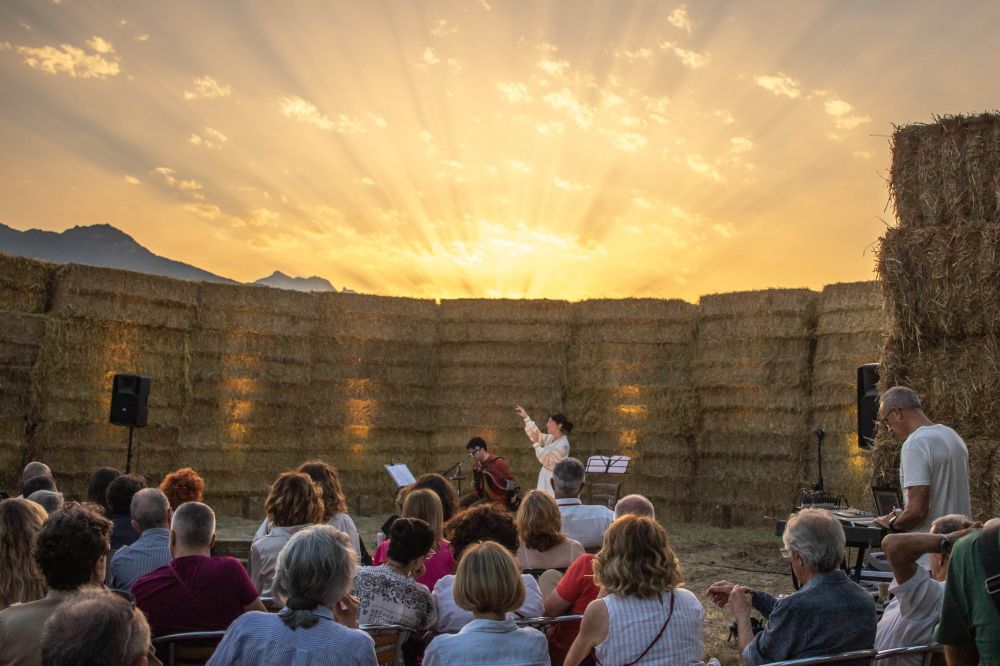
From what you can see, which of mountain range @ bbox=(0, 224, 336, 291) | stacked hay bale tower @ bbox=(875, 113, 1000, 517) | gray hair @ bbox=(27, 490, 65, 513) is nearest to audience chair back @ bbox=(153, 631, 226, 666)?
gray hair @ bbox=(27, 490, 65, 513)

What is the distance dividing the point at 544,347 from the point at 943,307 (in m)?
8.36

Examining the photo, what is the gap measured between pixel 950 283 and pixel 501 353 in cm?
880

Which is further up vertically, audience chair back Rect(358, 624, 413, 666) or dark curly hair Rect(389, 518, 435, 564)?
dark curly hair Rect(389, 518, 435, 564)

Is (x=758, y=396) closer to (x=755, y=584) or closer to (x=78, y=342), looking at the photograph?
(x=755, y=584)

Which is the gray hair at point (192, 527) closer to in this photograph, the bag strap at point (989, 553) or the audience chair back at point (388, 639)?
the audience chair back at point (388, 639)

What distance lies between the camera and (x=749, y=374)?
13.3 metres

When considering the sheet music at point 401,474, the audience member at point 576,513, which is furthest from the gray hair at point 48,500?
the sheet music at point 401,474

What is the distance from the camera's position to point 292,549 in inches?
111

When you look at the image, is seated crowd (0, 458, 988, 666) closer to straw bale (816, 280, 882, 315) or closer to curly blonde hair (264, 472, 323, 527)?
curly blonde hair (264, 472, 323, 527)

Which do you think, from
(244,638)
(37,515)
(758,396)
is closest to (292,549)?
(244,638)

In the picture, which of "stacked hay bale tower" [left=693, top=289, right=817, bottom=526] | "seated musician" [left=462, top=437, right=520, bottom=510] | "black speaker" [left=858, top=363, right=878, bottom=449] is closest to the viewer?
"black speaker" [left=858, top=363, right=878, bottom=449]

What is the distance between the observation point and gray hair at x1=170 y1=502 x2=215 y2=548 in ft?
11.8

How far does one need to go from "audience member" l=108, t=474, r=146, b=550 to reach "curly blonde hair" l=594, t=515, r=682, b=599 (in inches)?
119

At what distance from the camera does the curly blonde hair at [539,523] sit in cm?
449
